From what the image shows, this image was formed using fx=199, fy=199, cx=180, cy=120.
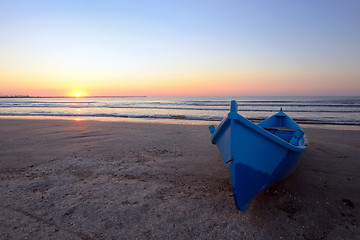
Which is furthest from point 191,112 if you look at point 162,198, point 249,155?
point 249,155

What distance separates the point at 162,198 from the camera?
3475 mm

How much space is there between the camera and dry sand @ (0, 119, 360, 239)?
2682 mm

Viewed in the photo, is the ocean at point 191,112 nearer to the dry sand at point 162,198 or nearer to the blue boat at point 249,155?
the dry sand at point 162,198

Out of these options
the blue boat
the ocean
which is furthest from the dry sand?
the ocean

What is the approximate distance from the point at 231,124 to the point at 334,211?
220cm

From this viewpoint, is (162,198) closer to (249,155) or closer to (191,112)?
(249,155)

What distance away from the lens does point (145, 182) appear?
4137 mm

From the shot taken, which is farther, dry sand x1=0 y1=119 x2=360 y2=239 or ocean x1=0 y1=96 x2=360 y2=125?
ocean x1=0 y1=96 x2=360 y2=125

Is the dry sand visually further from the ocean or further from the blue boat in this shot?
the ocean

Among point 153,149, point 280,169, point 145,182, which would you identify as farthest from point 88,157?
point 280,169

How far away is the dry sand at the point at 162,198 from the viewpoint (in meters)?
2.68

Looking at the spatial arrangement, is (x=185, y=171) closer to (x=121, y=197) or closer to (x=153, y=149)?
(x=121, y=197)

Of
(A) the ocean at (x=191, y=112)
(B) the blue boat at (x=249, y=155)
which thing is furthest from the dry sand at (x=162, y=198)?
(A) the ocean at (x=191, y=112)

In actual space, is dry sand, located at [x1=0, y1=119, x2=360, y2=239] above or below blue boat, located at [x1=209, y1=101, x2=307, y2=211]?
below
